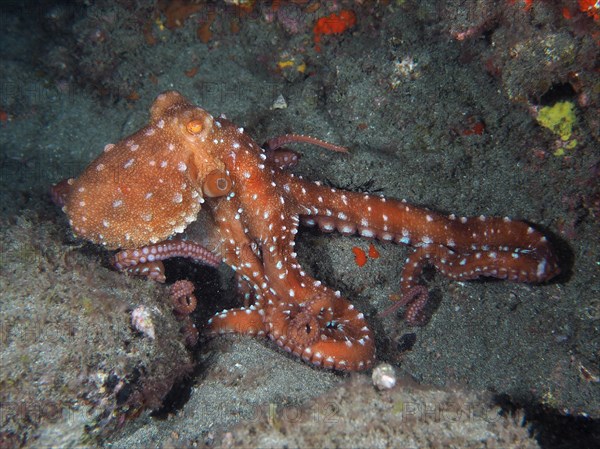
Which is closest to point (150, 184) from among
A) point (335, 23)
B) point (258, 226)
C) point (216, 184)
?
point (216, 184)

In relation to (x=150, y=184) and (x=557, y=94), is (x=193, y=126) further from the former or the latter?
(x=557, y=94)

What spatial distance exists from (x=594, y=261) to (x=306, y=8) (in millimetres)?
5010

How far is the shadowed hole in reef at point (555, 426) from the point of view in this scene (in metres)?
3.90

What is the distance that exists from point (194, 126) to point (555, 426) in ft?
14.7

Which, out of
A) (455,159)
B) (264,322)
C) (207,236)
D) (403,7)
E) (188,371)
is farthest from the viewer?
(403,7)

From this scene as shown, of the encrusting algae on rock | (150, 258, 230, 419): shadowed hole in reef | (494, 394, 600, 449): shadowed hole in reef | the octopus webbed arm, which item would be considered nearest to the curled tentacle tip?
the octopus webbed arm

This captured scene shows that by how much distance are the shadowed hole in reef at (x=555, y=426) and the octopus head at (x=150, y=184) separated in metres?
3.43

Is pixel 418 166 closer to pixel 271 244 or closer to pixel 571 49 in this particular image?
pixel 571 49

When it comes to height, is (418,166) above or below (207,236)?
above

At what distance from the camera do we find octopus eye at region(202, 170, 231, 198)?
12.9 feet

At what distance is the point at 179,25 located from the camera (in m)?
7.12

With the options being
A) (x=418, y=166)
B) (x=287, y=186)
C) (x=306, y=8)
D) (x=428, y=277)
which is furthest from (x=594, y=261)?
(x=306, y=8)

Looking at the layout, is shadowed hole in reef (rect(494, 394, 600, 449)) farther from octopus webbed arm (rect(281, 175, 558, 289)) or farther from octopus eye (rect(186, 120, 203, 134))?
octopus eye (rect(186, 120, 203, 134))

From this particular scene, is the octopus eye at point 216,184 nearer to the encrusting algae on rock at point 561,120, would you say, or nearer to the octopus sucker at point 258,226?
the octopus sucker at point 258,226
